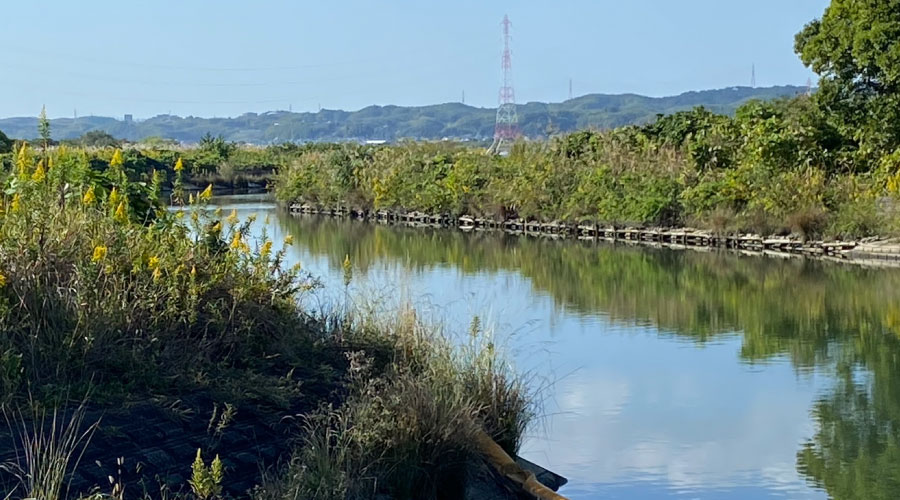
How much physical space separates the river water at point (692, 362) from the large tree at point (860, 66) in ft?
14.1

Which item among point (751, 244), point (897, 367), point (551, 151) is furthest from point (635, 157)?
point (897, 367)

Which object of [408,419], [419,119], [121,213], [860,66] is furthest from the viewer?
[419,119]

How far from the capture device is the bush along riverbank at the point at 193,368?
5.57 meters

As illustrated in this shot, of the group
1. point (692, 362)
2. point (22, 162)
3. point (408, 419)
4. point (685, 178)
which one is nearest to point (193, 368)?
point (408, 419)

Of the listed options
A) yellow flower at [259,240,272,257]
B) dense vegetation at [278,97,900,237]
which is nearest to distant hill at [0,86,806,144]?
dense vegetation at [278,97,900,237]

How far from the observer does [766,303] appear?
16.8 m

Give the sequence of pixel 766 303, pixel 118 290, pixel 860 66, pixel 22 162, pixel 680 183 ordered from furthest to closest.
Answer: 1. pixel 680 183
2. pixel 860 66
3. pixel 766 303
4. pixel 22 162
5. pixel 118 290

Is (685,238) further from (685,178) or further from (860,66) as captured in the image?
(860,66)

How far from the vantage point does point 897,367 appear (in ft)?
39.5

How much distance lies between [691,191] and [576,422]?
17.1 m

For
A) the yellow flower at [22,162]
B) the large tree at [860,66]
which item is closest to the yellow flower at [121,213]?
the yellow flower at [22,162]

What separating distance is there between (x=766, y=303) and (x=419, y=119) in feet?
548

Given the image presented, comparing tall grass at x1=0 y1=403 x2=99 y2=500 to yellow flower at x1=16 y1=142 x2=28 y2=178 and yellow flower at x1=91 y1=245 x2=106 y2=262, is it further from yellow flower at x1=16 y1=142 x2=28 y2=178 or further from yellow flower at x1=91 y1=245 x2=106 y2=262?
yellow flower at x1=16 y1=142 x2=28 y2=178

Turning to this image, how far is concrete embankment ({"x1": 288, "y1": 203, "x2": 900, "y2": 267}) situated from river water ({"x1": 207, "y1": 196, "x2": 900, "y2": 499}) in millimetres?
974
